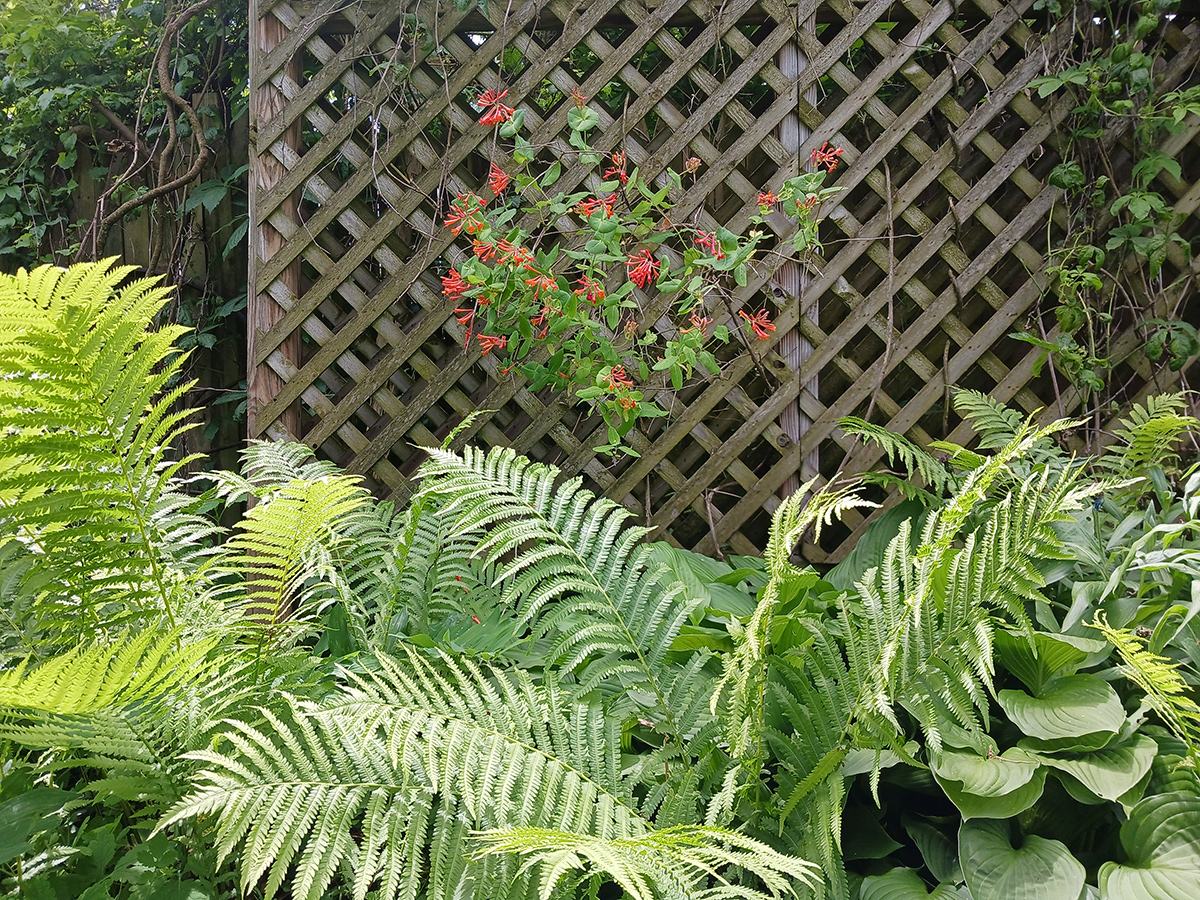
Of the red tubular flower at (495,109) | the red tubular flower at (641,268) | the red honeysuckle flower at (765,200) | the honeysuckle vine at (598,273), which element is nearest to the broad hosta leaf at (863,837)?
the honeysuckle vine at (598,273)

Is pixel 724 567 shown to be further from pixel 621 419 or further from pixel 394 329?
pixel 394 329

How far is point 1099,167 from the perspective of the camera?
2236mm

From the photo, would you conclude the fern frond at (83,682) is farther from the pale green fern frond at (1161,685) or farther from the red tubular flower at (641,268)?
the red tubular flower at (641,268)

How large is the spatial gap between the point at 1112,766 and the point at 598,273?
4.98 ft

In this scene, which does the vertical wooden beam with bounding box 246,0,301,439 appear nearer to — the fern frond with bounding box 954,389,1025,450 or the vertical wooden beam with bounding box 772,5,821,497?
the vertical wooden beam with bounding box 772,5,821,497

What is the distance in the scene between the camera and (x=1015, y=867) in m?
0.92

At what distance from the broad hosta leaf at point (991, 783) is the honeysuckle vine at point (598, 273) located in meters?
1.16

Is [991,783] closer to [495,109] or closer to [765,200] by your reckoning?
[765,200]

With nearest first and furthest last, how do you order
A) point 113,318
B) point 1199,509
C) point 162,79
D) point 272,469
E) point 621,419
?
1. point 113,318
2. point 1199,509
3. point 272,469
4. point 621,419
5. point 162,79

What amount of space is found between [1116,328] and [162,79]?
9.71 ft

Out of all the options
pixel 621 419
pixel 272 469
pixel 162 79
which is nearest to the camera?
pixel 272 469

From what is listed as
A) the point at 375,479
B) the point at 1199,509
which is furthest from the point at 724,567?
the point at 375,479

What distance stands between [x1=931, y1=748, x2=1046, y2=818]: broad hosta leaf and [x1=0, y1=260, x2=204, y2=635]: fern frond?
3.15ft

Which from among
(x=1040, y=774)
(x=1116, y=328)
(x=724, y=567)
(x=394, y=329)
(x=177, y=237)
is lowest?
(x=1116, y=328)
